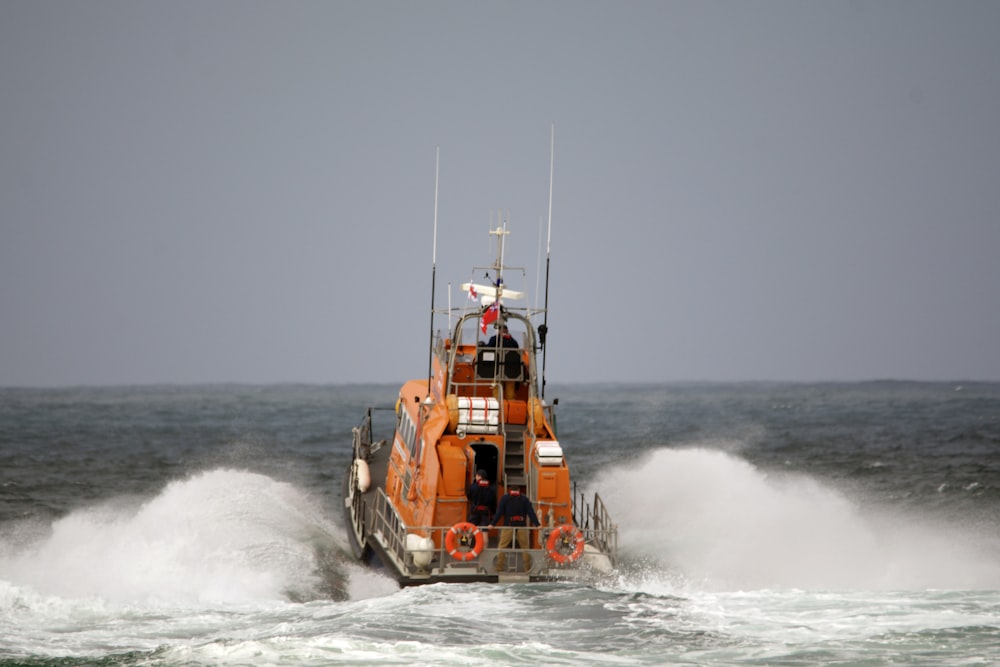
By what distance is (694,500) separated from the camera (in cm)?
1911

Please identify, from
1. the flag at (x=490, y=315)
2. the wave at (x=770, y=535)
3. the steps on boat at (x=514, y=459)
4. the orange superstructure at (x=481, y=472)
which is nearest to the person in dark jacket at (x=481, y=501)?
the orange superstructure at (x=481, y=472)

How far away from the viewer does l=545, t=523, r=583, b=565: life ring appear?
1227 cm

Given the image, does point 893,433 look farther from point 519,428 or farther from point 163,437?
point 519,428

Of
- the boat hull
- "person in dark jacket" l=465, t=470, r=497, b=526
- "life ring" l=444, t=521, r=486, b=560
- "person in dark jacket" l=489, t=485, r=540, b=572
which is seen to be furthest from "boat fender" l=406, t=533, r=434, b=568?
"person in dark jacket" l=489, t=485, r=540, b=572

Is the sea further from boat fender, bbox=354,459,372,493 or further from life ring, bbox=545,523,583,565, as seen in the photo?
boat fender, bbox=354,459,372,493

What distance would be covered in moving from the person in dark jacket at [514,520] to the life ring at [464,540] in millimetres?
191

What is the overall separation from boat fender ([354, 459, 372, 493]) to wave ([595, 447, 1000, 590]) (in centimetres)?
369

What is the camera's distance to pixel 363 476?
15.9 m

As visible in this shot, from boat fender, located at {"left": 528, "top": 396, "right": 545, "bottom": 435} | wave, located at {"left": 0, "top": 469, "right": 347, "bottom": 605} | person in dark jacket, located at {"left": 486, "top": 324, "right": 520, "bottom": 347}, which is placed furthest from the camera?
person in dark jacket, located at {"left": 486, "top": 324, "right": 520, "bottom": 347}

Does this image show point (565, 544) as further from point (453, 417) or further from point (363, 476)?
point (363, 476)

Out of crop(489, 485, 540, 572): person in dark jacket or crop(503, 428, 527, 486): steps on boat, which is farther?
crop(503, 428, 527, 486): steps on boat

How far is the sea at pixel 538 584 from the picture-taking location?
32.7 feet

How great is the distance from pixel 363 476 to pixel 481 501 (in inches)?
131

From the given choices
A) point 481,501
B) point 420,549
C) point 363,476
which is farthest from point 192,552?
point 481,501
